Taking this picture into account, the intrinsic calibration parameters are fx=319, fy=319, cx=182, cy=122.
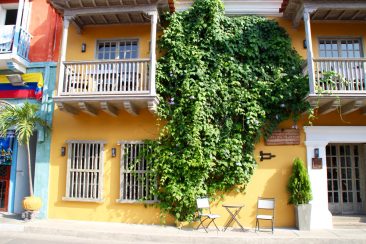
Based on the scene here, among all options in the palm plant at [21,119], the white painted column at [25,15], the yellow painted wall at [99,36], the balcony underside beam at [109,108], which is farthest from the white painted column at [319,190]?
the white painted column at [25,15]

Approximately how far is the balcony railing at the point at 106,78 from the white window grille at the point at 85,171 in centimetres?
171

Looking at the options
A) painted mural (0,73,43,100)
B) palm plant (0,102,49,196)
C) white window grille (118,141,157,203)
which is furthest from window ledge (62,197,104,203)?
painted mural (0,73,43,100)

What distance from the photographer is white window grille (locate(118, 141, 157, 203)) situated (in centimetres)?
962

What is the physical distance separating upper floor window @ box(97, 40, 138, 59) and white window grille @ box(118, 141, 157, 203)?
3012 mm

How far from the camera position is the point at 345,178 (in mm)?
10148

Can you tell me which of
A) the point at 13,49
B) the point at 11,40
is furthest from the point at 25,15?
the point at 13,49

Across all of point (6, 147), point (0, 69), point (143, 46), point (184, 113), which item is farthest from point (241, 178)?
point (0, 69)

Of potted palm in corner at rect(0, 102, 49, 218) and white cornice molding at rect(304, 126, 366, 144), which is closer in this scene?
potted palm in corner at rect(0, 102, 49, 218)

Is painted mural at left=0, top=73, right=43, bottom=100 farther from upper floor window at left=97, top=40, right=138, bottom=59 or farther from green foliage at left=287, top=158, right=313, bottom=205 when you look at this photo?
green foliage at left=287, top=158, right=313, bottom=205

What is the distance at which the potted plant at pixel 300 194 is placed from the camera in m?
8.88

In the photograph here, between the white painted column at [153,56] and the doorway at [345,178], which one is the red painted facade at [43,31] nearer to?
the white painted column at [153,56]

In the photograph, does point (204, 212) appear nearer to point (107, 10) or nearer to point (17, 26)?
point (107, 10)

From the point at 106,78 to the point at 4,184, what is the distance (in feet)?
17.6

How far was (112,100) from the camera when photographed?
9.18 metres
